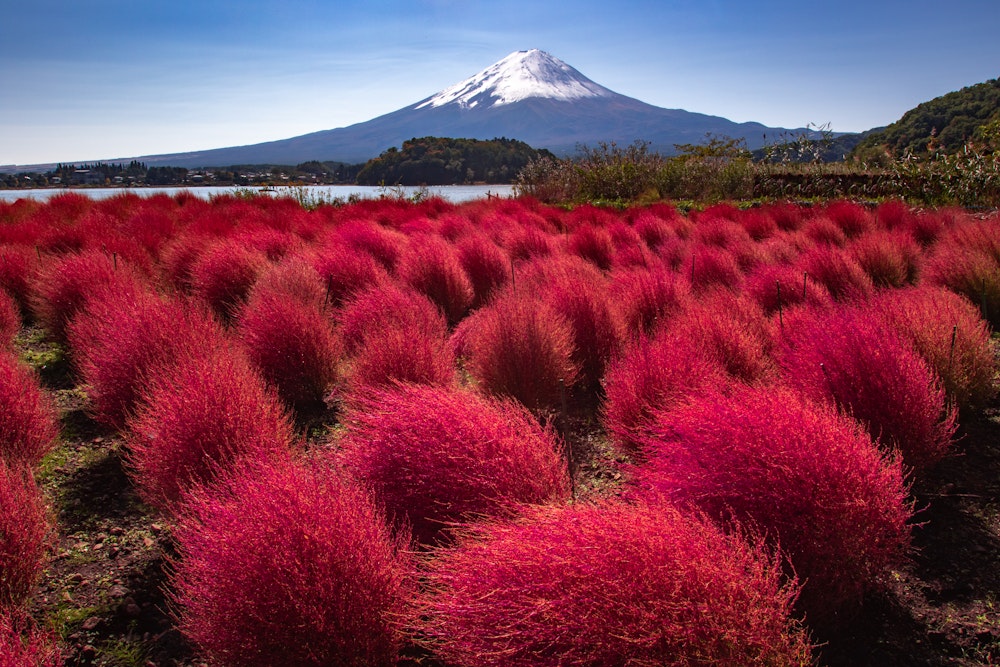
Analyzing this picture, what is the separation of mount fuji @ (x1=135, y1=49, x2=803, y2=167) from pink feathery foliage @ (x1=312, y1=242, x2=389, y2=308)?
129515mm

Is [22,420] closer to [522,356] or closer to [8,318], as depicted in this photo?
[522,356]

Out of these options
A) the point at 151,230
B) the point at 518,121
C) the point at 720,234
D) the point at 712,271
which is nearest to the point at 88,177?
the point at 151,230

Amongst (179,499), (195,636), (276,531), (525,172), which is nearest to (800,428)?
(276,531)

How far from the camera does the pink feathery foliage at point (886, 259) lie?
560cm

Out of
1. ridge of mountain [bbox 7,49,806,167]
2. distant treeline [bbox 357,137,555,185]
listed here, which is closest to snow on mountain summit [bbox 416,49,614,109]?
ridge of mountain [bbox 7,49,806,167]

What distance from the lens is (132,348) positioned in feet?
10.6

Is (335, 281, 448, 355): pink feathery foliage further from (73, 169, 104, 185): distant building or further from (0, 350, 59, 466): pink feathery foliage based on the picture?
(73, 169, 104, 185): distant building

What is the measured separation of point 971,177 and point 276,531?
11339mm

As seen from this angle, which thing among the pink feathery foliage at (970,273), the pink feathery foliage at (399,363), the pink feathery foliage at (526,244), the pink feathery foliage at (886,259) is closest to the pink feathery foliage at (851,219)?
the pink feathery foliage at (886,259)

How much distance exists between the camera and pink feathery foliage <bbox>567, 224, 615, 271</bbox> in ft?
22.7

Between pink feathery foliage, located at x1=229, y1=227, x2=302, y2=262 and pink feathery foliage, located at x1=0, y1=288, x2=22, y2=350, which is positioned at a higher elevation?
pink feathery foliage, located at x1=229, y1=227, x2=302, y2=262

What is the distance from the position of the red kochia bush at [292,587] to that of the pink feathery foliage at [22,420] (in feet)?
5.36

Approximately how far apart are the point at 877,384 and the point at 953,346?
855mm

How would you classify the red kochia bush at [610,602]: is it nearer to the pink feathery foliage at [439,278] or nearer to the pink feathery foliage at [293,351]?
the pink feathery foliage at [293,351]
